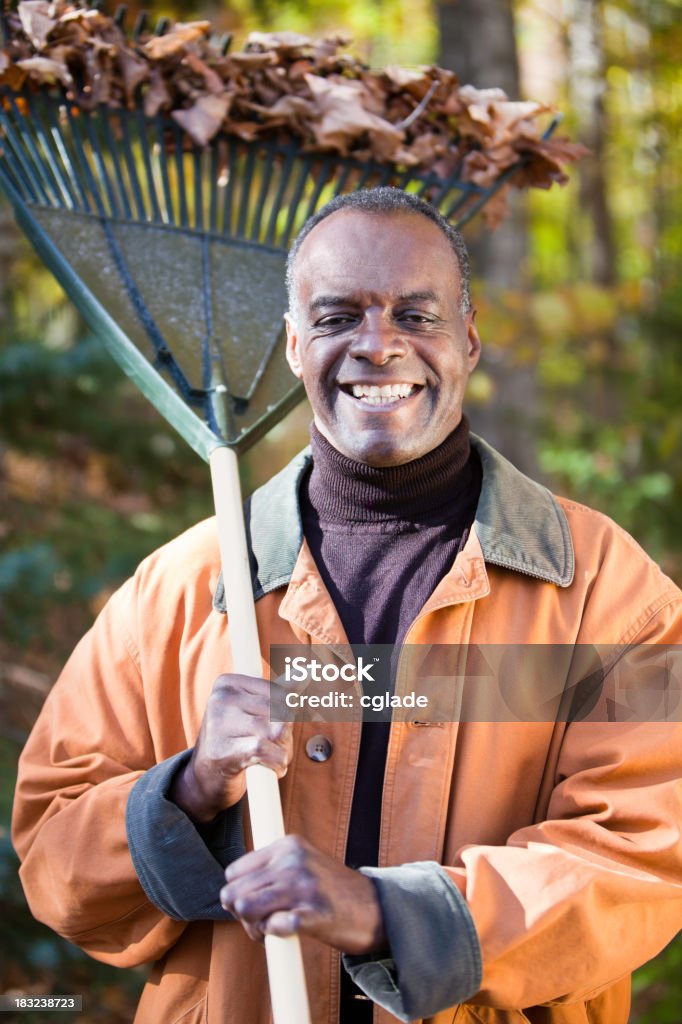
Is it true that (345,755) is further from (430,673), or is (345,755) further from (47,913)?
(47,913)

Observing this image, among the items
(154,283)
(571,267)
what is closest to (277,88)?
(154,283)

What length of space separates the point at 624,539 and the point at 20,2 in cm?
190

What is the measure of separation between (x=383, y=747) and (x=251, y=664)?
0.96ft

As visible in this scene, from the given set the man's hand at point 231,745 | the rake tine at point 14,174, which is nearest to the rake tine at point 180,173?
the rake tine at point 14,174

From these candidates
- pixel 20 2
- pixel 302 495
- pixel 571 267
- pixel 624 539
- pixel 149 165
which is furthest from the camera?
pixel 571 267

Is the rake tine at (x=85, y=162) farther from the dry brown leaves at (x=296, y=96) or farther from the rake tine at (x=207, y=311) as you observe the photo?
the rake tine at (x=207, y=311)

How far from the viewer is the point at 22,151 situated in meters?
2.76

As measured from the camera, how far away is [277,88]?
2.82 m

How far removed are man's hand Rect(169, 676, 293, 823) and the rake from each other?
2.39 ft

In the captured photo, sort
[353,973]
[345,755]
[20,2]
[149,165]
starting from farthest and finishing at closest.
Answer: [149,165] < [20,2] < [345,755] < [353,973]

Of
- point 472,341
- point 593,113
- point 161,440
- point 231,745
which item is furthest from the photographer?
point 593,113

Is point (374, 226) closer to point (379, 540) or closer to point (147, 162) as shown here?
point (379, 540)

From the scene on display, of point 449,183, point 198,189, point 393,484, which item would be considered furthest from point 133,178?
point 393,484

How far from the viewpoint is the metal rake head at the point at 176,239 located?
8.75ft
